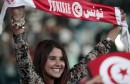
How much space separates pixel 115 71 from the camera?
1.85 meters

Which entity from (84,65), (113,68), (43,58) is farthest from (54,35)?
(113,68)

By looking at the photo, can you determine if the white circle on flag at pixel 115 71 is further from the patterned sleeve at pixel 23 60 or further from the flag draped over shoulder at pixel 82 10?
the flag draped over shoulder at pixel 82 10

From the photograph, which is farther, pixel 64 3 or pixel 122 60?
pixel 64 3

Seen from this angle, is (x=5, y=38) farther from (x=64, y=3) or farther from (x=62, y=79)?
(x=62, y=79)

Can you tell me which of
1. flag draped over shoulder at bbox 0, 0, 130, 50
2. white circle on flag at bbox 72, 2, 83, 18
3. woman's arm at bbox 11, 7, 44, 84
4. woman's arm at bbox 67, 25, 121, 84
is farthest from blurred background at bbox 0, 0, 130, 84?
woman's arm at bbox 11, 7, 44, 84

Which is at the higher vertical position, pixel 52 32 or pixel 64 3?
pixel 64 3

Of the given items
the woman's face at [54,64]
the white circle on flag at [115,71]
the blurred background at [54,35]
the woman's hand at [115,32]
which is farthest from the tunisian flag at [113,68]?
the blurred background at [54,35]

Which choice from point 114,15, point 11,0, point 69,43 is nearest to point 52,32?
point 69,43

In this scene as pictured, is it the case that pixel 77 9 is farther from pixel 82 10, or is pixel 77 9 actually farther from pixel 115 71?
pixel 115 71

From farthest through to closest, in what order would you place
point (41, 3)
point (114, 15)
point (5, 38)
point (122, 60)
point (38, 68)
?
point (5, 38), point (114, 15), point (41, 3), point (38, 68), point (122, 60)

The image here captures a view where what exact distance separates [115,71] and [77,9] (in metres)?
0.69

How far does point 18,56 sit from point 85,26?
1.99 metres

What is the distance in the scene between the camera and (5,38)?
3766mm

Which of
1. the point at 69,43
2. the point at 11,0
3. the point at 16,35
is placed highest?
the point at 11,0
